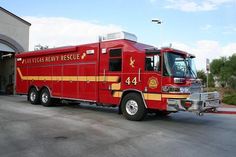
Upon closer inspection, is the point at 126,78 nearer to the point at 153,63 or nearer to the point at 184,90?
the point at 153,63

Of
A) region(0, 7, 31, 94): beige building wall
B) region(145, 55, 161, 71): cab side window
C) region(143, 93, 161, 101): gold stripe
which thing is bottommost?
region(143, 93, 161, 101): gold stripe

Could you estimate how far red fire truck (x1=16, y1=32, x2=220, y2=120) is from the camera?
11781mm

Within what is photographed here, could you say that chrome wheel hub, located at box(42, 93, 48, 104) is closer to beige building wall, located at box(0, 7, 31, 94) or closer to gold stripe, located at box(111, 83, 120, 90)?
gold stripe, located at box(111, 83, 120, 90)

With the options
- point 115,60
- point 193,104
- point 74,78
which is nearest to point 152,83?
point 193,104

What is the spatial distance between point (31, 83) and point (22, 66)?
164cm

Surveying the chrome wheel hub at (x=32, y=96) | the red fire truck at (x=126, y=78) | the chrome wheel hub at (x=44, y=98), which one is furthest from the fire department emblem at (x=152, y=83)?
the chrome wheel hub at (x=32, y=96)

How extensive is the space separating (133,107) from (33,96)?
8229 millimetres

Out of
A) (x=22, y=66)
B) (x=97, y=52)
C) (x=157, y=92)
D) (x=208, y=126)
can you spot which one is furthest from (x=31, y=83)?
(x=208, y=126)

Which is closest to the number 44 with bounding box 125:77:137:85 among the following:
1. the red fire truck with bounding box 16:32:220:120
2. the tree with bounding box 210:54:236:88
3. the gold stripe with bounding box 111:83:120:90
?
the red fire truck with bounding box 16:32:220:120

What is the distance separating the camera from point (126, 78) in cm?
1309

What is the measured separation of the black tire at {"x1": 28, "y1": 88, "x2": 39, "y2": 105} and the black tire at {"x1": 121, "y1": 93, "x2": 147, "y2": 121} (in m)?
7.14

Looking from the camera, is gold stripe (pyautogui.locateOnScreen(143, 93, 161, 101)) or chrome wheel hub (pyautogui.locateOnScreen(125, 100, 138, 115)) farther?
chrome wheel hub (pyautogui.locateOnScreen(125, 100, 138, 115))

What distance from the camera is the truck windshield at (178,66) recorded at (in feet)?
38.9

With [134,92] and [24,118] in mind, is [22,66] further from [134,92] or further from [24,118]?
[134,92]
